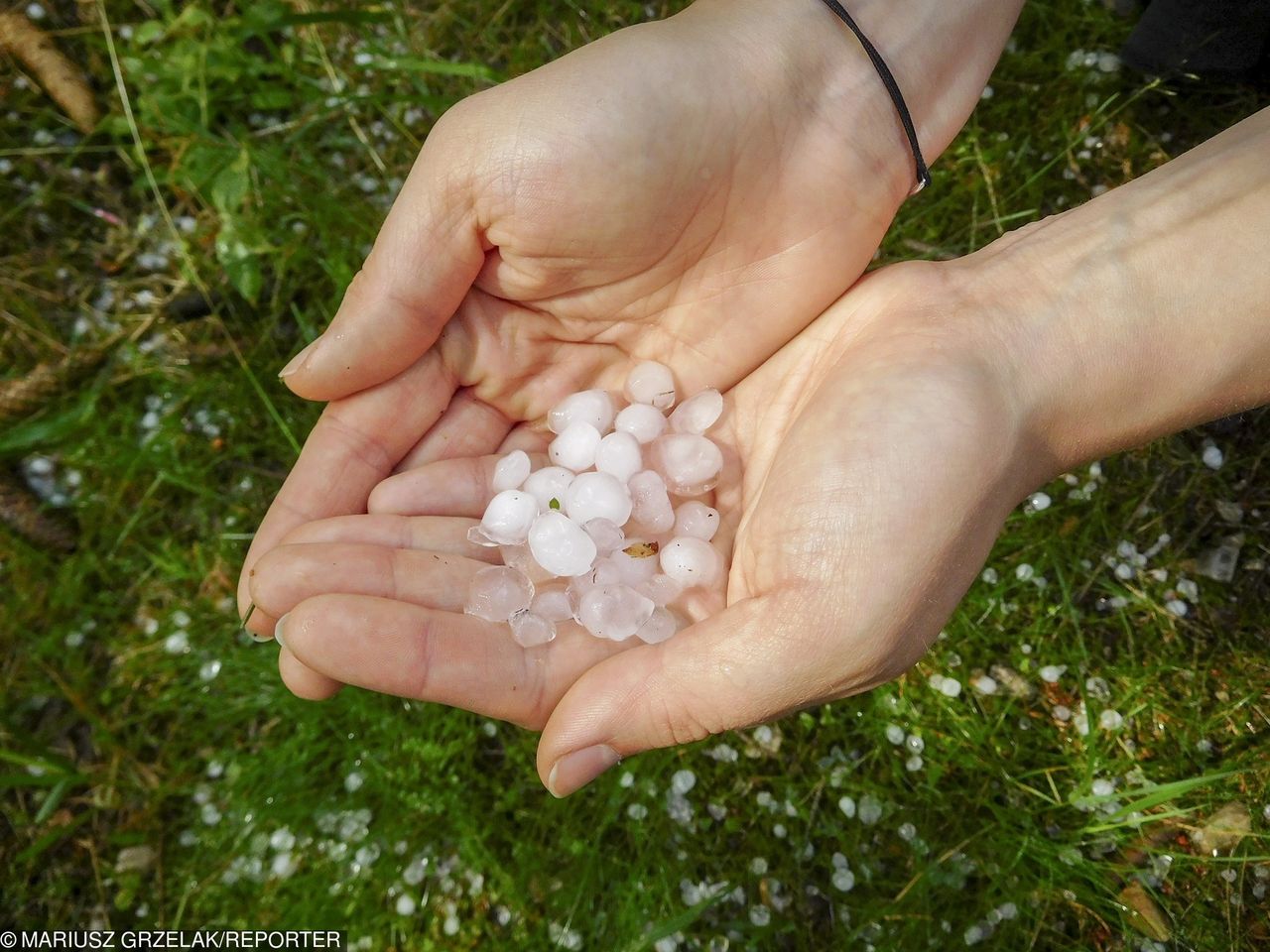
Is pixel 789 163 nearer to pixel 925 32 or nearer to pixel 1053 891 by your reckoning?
pixel 925 32

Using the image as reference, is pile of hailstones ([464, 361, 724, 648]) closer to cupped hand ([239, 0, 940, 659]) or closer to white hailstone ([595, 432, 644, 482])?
white hailstone ([595, 432, 644, 482])

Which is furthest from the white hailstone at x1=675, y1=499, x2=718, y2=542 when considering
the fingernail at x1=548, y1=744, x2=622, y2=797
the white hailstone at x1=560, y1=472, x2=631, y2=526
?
the fingernail at x1=548, y1=744, x2=622, y2=797

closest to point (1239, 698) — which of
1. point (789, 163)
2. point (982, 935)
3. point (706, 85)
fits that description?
point (982, 935)

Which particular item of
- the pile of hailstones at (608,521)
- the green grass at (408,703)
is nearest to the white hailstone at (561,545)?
the pile of hailstones at (608,521)

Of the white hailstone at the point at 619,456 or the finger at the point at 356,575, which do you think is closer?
the finger at the point at 356,575

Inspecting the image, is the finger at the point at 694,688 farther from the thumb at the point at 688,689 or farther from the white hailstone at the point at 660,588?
the white hailstone at the point at 660,588

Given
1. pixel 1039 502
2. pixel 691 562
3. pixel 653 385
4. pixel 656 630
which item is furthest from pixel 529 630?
pixel 1039 502

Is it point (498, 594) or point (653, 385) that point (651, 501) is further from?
point (498, 594)
